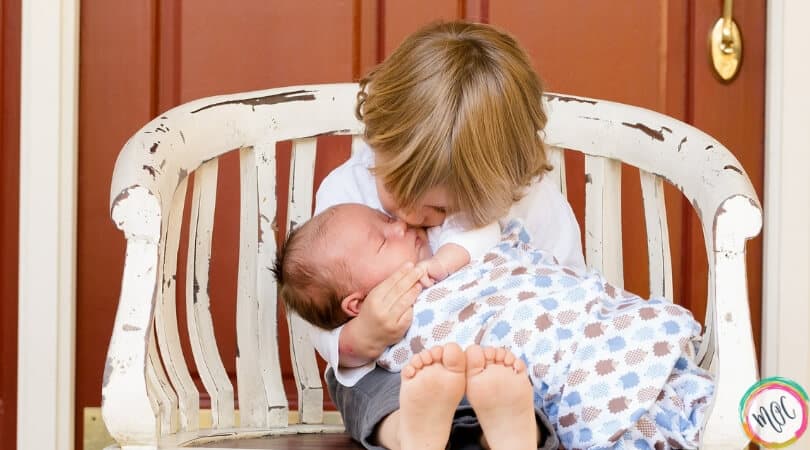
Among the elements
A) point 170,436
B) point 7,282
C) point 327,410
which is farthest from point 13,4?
point 170,436

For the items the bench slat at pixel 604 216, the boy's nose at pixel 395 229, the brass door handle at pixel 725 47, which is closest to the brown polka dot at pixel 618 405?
the boy's nose at pixel 395 229

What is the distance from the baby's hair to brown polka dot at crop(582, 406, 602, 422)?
312 mm

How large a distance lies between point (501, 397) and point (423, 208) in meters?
0.32

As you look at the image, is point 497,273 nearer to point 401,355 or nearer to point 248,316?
point 401,355

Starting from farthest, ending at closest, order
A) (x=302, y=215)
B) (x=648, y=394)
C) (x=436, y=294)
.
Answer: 1. (x=302, y=215)
2. (x=436, y=294)
3. (x=648, y=394)

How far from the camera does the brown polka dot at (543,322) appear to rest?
1.17m

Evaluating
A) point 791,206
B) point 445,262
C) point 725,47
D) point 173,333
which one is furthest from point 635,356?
point 725,47

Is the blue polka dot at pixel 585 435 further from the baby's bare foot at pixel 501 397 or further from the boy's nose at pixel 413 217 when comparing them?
the boy's nose at pixel 413 217

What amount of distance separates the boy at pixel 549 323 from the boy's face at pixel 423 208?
0.06 feet

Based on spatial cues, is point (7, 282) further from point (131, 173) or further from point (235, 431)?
point (131, 173)

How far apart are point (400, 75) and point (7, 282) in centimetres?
94

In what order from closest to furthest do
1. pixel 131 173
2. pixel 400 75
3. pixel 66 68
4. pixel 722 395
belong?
pixel 722 395
pixel 131 173
pixel 400 75
pixel 66 68

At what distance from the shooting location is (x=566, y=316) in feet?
3.87

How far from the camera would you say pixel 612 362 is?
3.72 feet
